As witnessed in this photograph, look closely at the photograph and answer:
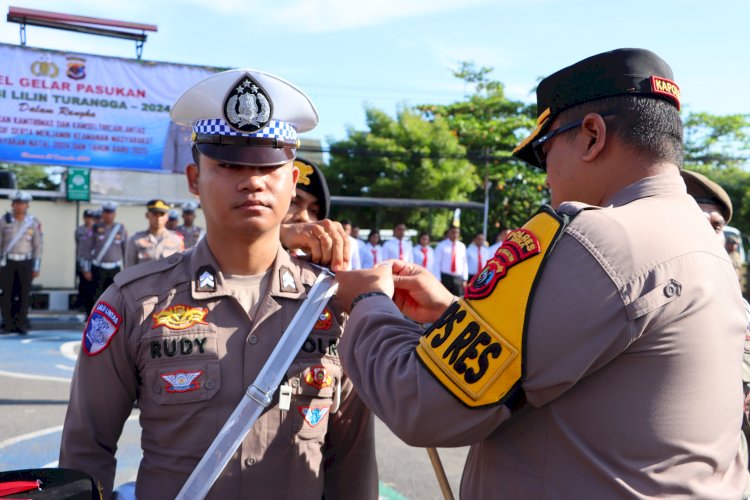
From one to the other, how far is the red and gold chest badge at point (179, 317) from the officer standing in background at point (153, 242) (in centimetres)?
604

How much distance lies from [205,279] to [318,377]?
40cm

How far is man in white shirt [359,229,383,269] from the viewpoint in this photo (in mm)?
15734

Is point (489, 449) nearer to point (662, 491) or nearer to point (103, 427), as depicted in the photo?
point (662, 491)

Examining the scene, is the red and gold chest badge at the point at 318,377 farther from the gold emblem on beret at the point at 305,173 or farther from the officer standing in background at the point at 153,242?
the officer standing in background at the point at 153,242

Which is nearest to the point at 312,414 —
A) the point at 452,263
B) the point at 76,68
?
the point at 76,68

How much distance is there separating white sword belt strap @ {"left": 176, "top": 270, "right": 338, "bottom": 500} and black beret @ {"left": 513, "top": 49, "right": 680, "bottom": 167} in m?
0.73

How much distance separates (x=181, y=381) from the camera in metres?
1.80

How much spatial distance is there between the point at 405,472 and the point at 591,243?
3.70 m

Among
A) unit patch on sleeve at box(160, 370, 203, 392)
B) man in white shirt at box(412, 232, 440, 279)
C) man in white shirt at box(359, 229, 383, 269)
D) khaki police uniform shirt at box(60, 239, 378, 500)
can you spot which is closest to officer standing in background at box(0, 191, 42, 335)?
man in white shirt at box(359, 229, 383, 269)

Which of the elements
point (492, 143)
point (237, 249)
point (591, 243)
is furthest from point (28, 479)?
point (492, 143)

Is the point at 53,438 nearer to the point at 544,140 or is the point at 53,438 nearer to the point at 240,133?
the point at 240,133

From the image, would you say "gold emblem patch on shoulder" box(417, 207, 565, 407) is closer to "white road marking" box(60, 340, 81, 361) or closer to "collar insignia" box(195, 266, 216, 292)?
"collar insignia" box(195, 266, 216, 292)

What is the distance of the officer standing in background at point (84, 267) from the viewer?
11.9 metres

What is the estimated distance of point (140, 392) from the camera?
186 centimetres
